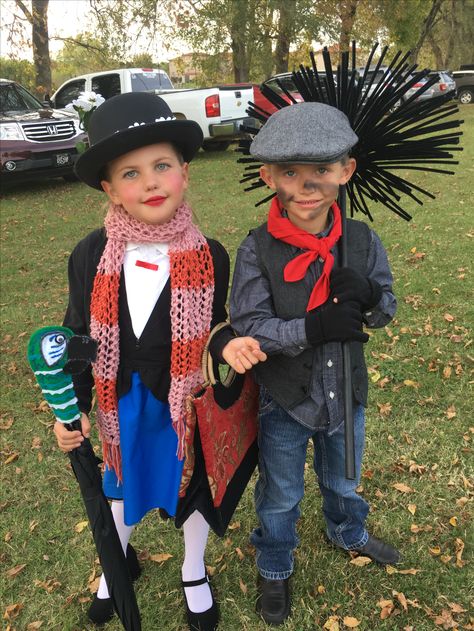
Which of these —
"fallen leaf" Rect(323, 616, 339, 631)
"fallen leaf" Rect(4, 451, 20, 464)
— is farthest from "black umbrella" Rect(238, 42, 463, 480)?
"fallen leaf" Rect(4, 451, 20, 464)

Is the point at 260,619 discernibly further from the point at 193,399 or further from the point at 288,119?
the point at 288,119

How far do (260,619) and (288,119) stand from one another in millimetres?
1897

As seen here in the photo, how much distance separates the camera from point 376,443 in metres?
3.16

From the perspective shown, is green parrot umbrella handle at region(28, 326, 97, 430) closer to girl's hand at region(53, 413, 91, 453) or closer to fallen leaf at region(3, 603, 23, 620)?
girl's hand at region(53, 413, 91, 453)

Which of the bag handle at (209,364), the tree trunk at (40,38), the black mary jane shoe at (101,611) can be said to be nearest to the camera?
the bag handle at (209,364)

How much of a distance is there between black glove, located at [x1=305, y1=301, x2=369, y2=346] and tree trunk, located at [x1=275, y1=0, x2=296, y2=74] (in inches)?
698

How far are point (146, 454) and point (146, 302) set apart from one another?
54 centimetres

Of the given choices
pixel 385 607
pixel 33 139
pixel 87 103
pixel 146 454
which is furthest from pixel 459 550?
pixel 33 139

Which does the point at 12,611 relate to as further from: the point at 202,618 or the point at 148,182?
the point at 148,182

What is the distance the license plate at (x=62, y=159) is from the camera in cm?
980

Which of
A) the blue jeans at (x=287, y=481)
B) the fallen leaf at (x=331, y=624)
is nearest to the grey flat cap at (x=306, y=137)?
the blue jeans at (x=287, y=481)

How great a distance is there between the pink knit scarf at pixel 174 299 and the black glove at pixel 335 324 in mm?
397

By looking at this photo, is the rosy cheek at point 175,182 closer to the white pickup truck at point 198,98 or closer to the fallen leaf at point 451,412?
the fallen leaf at point 451,412

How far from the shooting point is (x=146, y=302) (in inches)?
72.4
